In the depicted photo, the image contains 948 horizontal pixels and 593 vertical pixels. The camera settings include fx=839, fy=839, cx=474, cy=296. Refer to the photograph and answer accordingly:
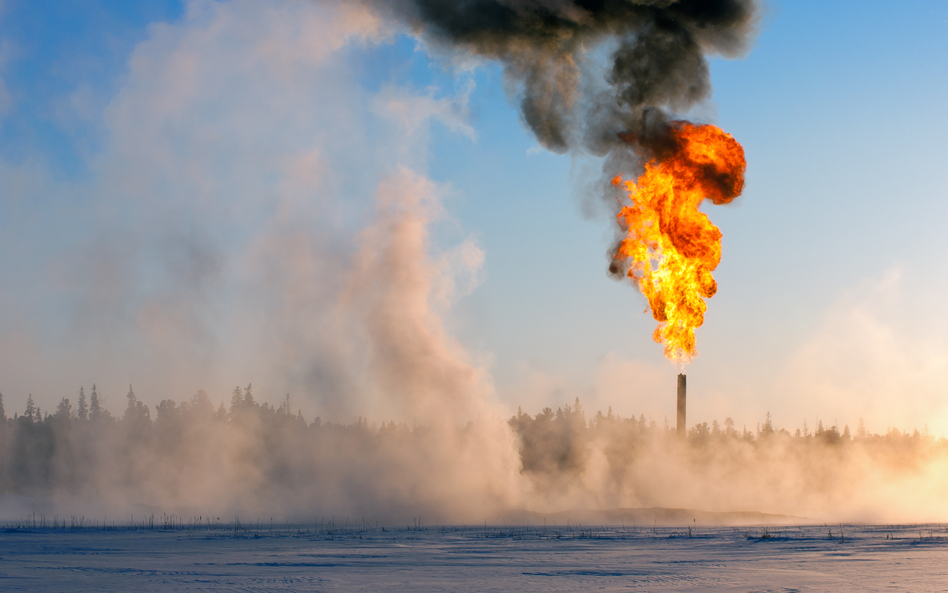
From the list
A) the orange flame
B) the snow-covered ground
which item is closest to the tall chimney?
the orange flame

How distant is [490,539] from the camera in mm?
65875

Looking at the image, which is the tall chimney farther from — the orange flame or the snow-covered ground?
the snow-covered ground

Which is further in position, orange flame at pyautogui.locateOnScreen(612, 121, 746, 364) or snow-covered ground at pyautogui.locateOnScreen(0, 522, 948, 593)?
orange flame at pyautogui.locateOnScreen(612, 121, 746, 364)

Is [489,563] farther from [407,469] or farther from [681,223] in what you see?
[407,469]

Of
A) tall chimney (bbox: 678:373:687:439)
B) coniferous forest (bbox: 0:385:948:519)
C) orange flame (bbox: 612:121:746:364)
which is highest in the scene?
orange flame (bbox: 612:121:746:364)

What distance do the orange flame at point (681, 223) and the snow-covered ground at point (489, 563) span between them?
1801 centimetres

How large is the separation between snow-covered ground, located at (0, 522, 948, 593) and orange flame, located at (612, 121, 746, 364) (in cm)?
1801

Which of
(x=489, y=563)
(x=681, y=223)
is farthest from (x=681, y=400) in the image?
(x=489, y=563)

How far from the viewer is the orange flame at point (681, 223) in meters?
62.6

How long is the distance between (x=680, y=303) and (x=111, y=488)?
135 metres

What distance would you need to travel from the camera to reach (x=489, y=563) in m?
45.1

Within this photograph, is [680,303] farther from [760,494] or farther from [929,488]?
[929,488]

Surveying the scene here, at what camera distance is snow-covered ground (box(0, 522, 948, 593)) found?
35.8 metres

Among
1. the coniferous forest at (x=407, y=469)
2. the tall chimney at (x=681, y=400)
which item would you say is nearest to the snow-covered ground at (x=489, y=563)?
the tall chimney at (x=681, y=400)
